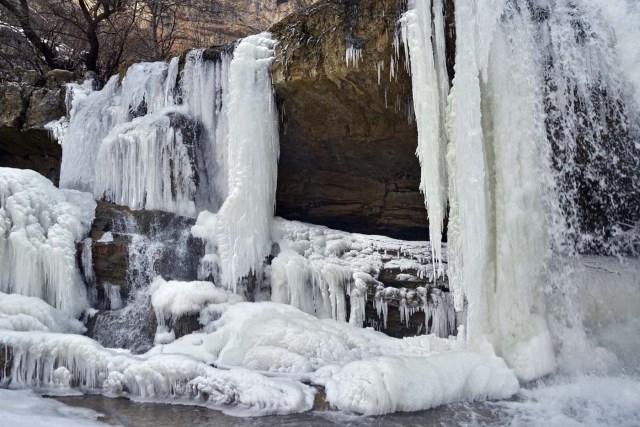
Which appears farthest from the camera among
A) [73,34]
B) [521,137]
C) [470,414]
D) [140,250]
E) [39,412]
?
[73,34]

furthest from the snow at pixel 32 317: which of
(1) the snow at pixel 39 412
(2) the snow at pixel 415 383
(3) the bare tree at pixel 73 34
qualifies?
(3) the bare tree at pixel 73 34

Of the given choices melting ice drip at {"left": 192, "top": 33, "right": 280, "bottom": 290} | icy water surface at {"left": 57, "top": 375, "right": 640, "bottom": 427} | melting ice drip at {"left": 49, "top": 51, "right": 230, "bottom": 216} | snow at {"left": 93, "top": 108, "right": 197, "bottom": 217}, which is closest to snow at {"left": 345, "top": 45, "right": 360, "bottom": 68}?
melting ice drip at {"left": 192, "top": 33, "right": 280, "bottom": 290}

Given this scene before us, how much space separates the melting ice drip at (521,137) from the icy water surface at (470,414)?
815 mm

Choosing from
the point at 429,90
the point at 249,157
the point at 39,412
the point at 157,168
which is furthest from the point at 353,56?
the point at 39,412

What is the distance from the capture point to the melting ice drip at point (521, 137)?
5762 mm

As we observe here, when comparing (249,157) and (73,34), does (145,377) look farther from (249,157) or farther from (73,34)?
(73,34)

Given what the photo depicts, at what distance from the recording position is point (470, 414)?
A: 4.46 m

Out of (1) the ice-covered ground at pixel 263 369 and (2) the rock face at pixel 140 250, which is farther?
(2) the rock face at pixel 140 250

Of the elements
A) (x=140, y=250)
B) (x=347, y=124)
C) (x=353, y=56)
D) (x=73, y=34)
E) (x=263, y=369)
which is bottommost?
(x=263, y=369)

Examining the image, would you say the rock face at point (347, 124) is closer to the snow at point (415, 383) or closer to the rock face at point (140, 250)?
the rock face at point (140, 250)

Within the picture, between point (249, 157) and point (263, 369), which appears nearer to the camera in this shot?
point (263, 369)

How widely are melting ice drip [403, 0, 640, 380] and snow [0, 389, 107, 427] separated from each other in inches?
141

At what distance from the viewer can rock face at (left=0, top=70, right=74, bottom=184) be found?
9.31m

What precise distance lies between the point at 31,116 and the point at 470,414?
8164 millimetres
